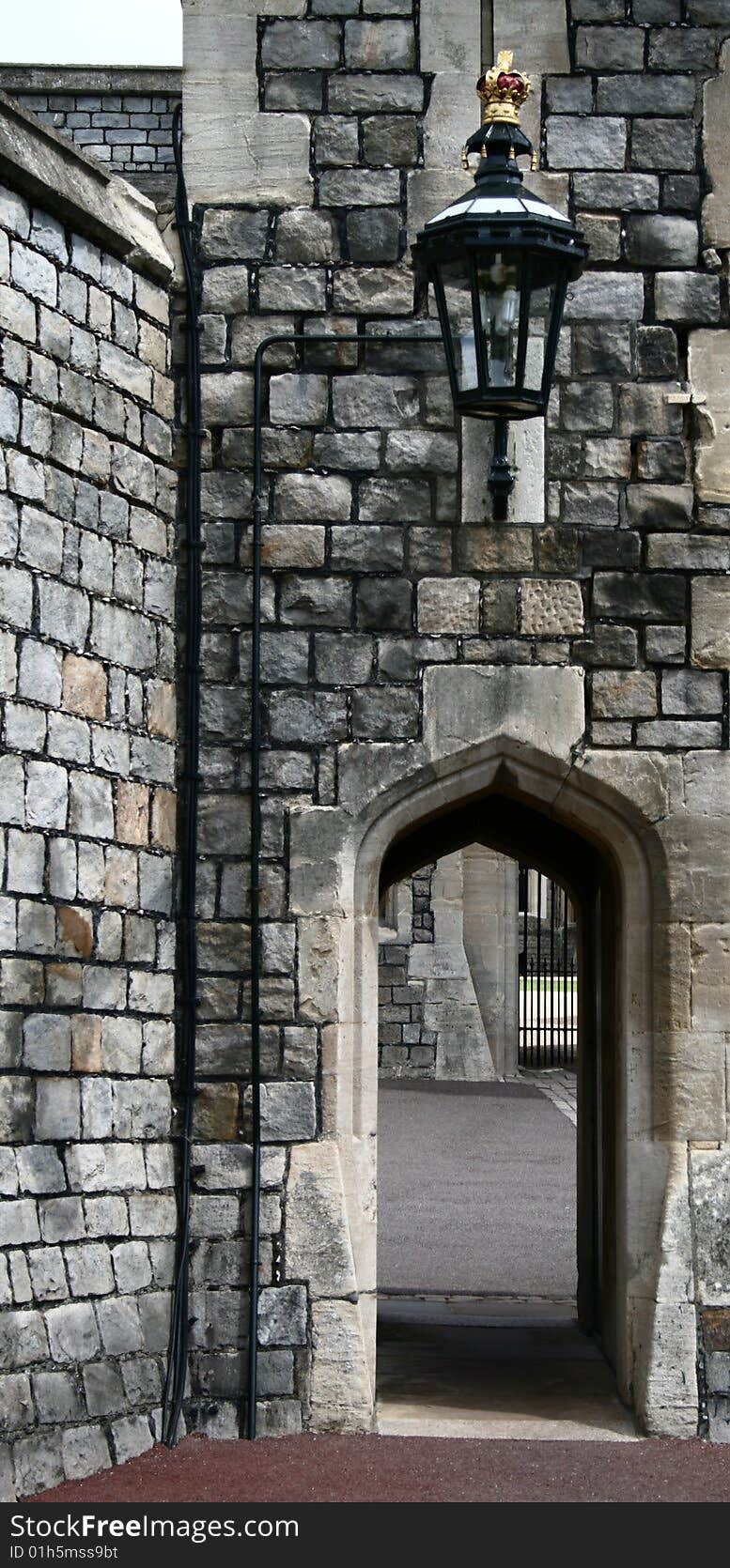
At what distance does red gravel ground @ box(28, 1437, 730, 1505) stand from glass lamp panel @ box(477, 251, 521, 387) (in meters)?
2.83

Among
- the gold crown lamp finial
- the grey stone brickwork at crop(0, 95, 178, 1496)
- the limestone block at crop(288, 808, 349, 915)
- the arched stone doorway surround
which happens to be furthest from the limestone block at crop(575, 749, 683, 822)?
the gold crown lamp finial

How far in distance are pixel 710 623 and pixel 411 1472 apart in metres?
2.47

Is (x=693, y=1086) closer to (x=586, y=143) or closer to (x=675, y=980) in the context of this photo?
(x=675, y=980)

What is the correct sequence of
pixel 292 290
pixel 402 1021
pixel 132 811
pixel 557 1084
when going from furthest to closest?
pixel 557 1084 → pixel 402 1021 → pixel 292 290 → pixel 132 811

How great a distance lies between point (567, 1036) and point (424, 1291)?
12035 mm

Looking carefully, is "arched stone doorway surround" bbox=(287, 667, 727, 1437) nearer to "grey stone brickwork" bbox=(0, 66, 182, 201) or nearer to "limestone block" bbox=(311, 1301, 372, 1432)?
"limestone block" bbox=(311, 1301, 372, 1432)

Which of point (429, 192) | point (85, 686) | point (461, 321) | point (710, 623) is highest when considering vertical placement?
point (429, 192)

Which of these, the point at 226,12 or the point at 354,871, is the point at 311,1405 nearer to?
the point at 354,871

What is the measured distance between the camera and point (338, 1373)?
544cm

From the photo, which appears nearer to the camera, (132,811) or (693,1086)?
(132,811)

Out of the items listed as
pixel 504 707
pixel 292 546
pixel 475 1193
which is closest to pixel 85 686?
pixel 292 546

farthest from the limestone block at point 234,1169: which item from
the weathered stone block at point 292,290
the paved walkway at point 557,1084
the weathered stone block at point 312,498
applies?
the paved walkway at point 557,1084

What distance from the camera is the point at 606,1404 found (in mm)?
5824

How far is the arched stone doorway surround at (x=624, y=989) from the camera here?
5469 millimetres
